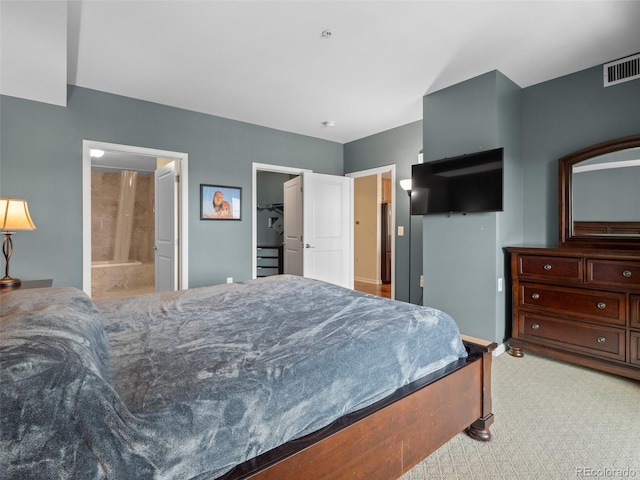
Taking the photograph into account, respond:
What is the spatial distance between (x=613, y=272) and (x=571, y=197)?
844 millimetres

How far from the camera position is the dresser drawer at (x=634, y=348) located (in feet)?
7.60

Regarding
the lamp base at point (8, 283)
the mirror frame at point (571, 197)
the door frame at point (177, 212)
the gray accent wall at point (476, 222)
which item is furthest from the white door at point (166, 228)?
the mirror frame at point (571, 197)

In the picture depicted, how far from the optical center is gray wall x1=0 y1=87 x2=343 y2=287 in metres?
3.02

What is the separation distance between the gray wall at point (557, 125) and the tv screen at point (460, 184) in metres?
0.64

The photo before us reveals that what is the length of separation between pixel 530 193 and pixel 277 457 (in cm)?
336

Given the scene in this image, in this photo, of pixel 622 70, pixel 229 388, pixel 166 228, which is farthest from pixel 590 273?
pixel 166 228

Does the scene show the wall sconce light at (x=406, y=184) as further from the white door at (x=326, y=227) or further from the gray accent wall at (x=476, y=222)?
the white door at (x=326, y=227)

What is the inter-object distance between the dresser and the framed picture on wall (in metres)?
3.17

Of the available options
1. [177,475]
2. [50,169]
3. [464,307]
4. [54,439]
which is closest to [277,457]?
[177,475]

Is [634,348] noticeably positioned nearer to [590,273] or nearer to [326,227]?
[590,273]

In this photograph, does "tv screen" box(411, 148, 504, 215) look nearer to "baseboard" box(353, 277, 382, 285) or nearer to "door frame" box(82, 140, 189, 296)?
"door frame" box(82, 140, 189, 296)

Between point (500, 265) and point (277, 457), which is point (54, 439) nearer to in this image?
point (277, 457)

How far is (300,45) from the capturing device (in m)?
2.55

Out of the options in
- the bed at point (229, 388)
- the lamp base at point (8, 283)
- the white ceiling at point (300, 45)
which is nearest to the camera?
the bed at point (229, 388)
